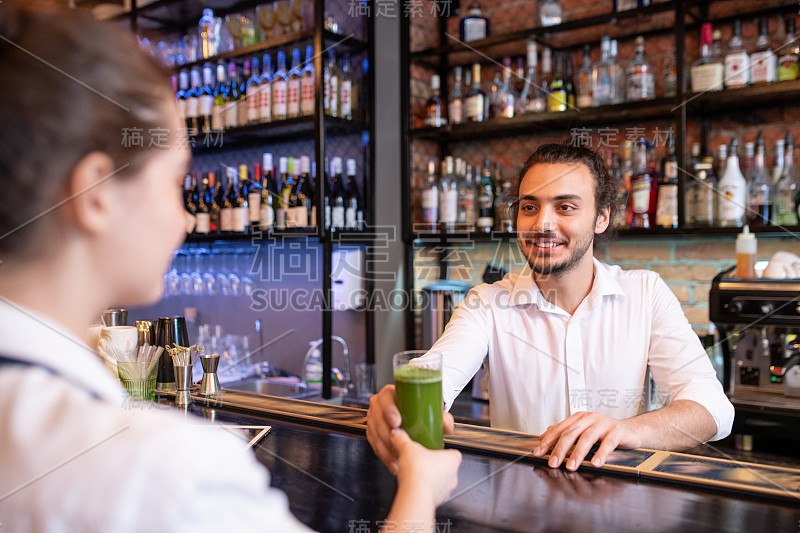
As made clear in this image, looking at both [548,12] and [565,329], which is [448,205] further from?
[565,329]

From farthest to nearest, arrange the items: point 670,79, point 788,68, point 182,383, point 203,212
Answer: point 203,212 < point 670,79 < point 788,68 < point 182,383

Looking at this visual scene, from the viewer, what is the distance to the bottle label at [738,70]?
235 centimetres

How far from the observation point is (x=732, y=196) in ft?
7.84

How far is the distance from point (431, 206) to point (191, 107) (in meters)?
1.49

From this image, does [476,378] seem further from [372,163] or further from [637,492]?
[637,492]

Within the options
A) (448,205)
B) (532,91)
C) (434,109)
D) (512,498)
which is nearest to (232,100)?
(434,109)

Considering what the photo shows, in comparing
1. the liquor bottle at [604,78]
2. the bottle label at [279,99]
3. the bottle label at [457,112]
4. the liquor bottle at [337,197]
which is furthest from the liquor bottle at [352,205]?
the liquor bottle at [604,78]

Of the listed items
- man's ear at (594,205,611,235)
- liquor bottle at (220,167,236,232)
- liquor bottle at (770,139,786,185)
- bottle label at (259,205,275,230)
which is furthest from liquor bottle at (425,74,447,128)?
liquor bottle at (770,139,786,185)

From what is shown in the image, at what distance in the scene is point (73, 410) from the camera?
1.54 feet

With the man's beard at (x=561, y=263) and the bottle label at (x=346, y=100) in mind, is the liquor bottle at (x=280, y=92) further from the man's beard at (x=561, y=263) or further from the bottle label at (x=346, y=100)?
the man's beard at (x=561, y=263)

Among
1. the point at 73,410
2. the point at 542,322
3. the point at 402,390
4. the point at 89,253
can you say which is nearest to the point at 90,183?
the point at 89,253

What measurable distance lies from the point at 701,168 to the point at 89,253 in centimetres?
238

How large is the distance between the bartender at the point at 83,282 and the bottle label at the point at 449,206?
2.49m

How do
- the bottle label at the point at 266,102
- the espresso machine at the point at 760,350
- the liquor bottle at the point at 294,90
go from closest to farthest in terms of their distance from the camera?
the espresso machine at the point at 760,350 → the liquor bottle at the point at 294,90 → the bottle label at the point at 266,102
